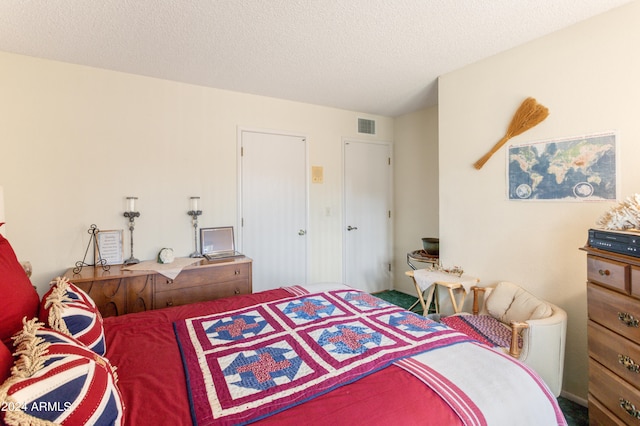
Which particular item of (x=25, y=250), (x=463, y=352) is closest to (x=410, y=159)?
(x=463, y=352)

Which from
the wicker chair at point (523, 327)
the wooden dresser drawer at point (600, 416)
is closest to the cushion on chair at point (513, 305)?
the wicker chair at point (523, 327)

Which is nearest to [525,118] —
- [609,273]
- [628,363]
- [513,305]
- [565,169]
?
[565,169]

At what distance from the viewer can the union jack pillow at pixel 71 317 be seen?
1164mm

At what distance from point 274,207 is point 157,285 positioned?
147 cm

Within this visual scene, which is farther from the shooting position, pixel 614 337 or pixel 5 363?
pixel 614 337

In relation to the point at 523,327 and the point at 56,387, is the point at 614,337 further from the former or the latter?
the point at 56,387

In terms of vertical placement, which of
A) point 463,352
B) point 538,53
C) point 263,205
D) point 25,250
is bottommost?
point 463,352

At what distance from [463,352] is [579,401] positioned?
1.46m

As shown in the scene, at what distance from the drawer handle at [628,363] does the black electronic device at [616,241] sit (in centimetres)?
47

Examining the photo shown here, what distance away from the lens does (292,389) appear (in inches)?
42.5

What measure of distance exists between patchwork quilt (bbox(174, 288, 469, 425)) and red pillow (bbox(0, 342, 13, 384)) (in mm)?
496

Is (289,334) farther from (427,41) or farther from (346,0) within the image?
(427,41)

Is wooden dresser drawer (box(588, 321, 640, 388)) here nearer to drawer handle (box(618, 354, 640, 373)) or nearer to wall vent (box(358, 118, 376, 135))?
drawer handle (box(618, 354, 640, 373))

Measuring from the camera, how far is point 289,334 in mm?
1510
